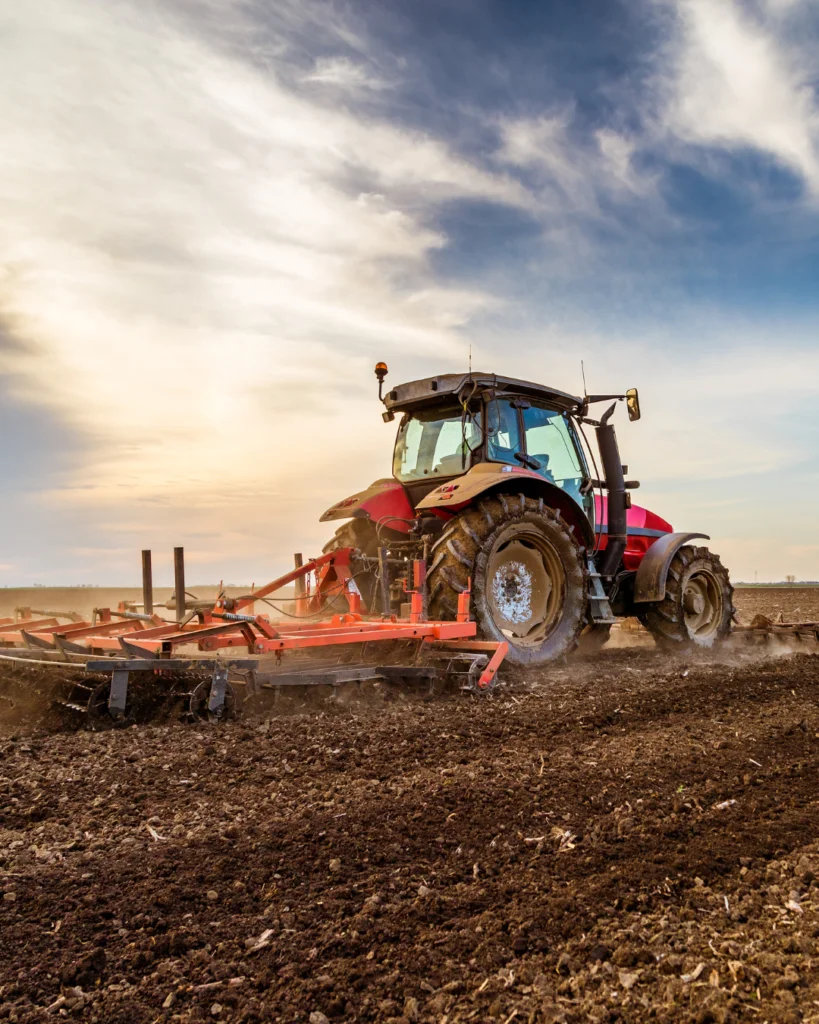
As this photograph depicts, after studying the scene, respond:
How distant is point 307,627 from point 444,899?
3.53m

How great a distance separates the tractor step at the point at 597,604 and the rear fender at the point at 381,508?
1.73m

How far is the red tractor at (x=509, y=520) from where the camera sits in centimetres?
630

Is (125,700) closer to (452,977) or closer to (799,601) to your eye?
(452,977)

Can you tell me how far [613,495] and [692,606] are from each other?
1.67m

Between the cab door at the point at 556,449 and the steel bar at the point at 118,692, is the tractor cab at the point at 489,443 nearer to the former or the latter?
the cab door at the point at 556,449

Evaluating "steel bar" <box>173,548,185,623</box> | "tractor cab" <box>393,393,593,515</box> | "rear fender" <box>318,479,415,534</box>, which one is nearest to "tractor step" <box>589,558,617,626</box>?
"tractor cab" <box>393,393,593,515</box>

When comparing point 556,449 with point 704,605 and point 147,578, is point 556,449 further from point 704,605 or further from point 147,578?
point 147,578

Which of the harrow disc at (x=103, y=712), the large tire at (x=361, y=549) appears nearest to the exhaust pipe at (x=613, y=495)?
the large tire at (x=361, y=549)

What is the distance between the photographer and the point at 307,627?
5898 millimetres

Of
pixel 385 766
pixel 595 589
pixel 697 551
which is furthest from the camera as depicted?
pixel 697 551

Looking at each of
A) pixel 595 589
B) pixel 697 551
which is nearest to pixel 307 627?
pixel 595 589

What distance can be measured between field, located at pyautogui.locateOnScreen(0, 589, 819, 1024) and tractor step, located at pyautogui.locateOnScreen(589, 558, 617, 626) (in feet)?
8.39

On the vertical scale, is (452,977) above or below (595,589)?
below

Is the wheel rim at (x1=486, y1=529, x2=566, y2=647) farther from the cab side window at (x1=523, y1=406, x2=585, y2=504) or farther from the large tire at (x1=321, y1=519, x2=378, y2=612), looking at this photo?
the large tire at (x1=321, y1=519, x2=378, y2=612)
